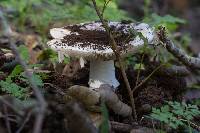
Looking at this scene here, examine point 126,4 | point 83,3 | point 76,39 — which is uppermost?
point 126,4

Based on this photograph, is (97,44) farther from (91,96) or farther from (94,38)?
(91,96)

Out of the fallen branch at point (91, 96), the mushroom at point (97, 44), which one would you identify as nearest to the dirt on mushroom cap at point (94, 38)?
the mushroom at point (97, 44)

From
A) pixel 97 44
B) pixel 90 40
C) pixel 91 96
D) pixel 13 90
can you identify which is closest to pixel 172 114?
pixel 91 96

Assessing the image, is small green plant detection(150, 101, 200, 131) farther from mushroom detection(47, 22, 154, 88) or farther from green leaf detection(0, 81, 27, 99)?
green leaf detection(0, 81, 27, 99)

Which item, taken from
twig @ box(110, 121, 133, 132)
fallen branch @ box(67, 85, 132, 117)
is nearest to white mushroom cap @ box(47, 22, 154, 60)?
fallen branch @ box(67, 85, 132, 117)

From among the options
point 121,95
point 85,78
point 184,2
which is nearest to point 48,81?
point 85,78

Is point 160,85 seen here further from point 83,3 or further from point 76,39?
point 83,3
